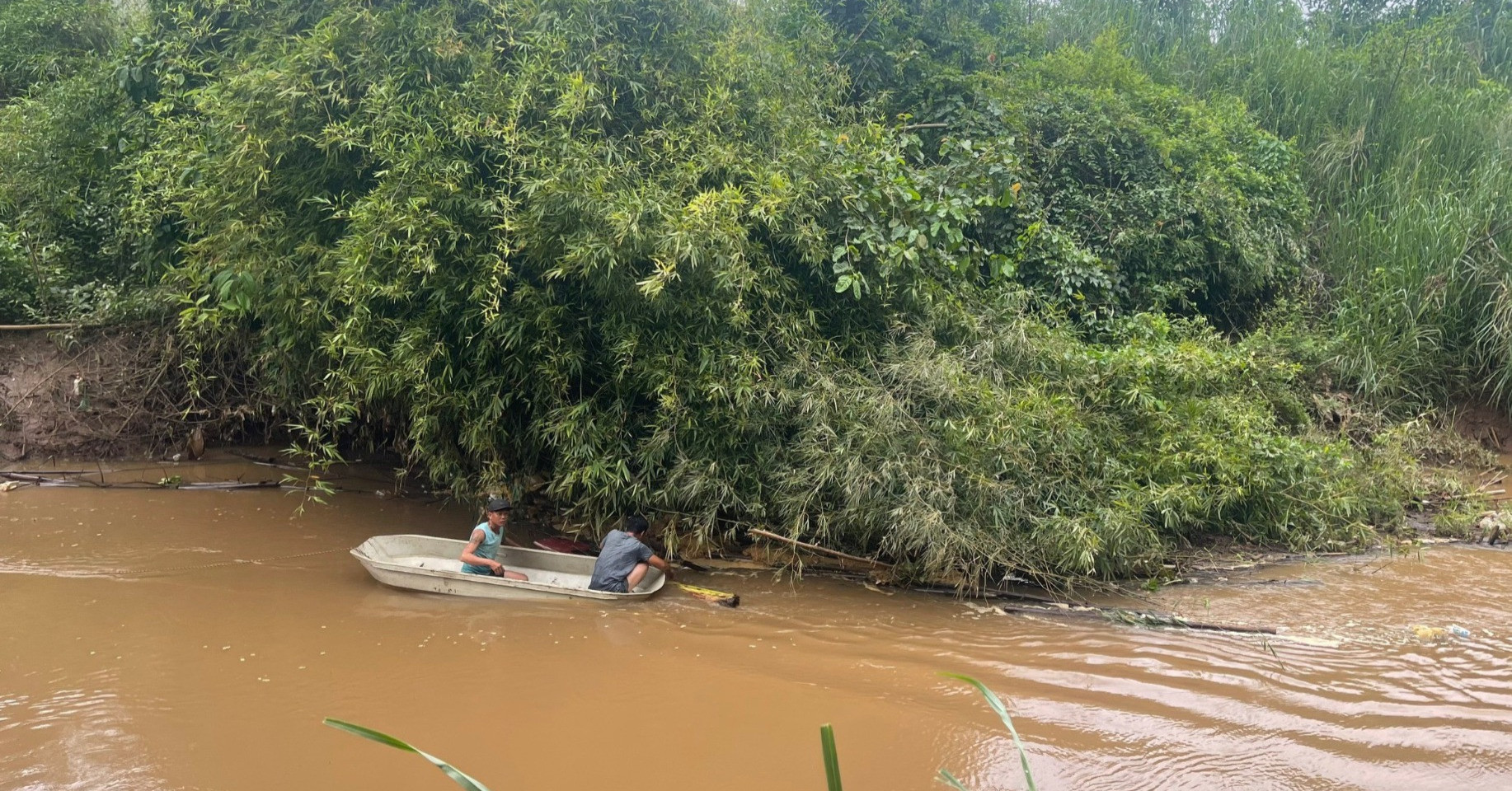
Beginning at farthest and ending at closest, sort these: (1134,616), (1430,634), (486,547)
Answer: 1. (486,547)
2. (1134,616)
3. (1430,634)

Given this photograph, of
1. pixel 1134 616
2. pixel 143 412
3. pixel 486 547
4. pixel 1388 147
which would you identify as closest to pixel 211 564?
pixel 486 547

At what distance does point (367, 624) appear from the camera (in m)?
5.67

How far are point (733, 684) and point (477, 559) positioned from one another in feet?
8.00

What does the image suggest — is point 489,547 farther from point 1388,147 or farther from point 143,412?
point 1388,147

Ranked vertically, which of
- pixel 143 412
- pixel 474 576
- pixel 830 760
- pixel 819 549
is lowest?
pixel 474 576

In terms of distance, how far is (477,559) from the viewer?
6.35 m

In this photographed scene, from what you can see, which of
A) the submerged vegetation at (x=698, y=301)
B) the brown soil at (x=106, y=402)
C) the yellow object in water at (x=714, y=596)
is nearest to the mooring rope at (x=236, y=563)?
the submerged vegetation at (x=698, y=301)

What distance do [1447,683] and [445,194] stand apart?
6708 millimetres

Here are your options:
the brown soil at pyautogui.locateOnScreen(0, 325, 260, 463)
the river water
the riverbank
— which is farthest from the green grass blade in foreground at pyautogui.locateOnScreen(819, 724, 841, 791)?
the brown soil at pyautogui.locateOnScreen(0, 325, 260, 463)

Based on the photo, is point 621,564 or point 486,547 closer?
point 621,564

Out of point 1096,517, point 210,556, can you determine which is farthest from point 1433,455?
point 210,556

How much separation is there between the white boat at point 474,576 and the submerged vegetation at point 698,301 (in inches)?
19.7

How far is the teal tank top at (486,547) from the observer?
6.48 meters

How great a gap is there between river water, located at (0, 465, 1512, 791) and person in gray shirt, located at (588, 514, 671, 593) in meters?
0.21
